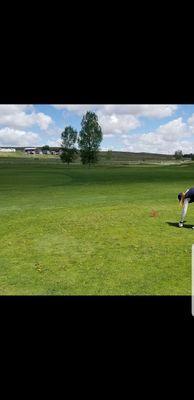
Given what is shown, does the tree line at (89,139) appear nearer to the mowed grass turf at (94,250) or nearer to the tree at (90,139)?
the tree at (90,139)

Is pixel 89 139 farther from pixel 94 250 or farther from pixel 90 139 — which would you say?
pixel 94 250

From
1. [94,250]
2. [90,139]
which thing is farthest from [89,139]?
[94,250]

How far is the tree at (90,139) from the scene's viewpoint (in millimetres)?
107062

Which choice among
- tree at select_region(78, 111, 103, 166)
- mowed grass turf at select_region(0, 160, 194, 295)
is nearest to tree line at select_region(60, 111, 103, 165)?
tree at select_region(78, 111, 103, 166)

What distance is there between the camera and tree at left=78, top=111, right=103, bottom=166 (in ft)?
351

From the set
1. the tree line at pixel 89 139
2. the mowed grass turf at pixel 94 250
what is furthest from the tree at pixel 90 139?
the mowed grass turf at pixel 94 250

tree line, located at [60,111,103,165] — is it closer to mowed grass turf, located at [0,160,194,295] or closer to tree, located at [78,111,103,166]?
tree, located at [78,111,103,166]

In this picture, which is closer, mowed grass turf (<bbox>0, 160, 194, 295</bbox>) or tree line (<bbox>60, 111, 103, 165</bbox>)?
mowed grass turf (<bbox>0, 160, 194, 295</bbox>)
